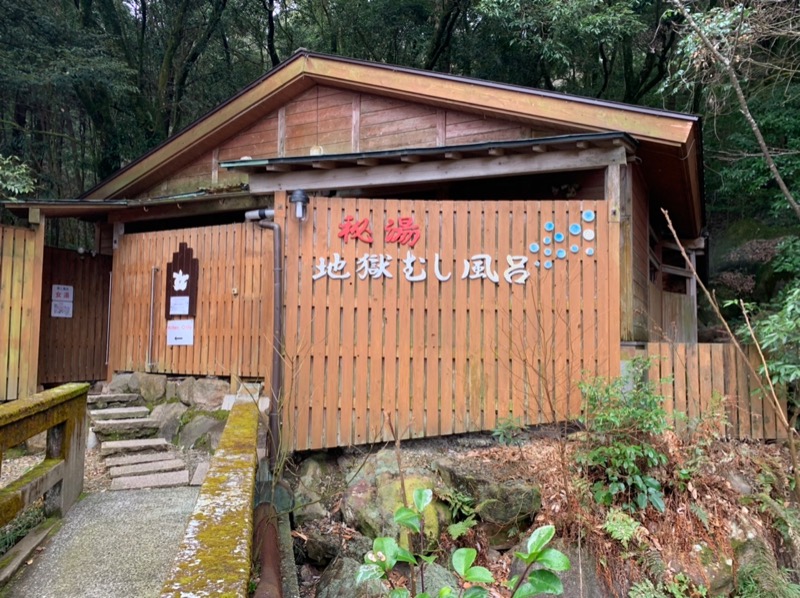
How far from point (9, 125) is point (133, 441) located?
1022cm

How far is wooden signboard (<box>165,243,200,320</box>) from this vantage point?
298 inches

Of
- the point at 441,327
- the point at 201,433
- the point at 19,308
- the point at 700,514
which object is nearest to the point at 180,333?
the point at 201,433

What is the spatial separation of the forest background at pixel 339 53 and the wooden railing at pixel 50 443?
863 cm

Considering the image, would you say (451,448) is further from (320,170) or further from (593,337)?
(320,170)

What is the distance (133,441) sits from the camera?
6.32 meters

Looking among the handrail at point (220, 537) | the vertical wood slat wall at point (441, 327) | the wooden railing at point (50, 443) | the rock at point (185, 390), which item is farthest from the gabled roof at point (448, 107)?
the wooden railing at point (50, 443)

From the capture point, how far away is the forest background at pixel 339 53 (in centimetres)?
1065

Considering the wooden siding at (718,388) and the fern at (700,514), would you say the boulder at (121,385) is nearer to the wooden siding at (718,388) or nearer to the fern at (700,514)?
the wooden siding at (718,388)

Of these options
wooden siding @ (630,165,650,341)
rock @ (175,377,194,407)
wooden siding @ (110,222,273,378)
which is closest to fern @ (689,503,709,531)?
wooden siding @ (630,165,650,341)

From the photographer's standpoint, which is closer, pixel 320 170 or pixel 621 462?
pixel 621 462

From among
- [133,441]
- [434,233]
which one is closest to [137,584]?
[133,441]

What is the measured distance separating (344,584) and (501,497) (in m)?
1.61

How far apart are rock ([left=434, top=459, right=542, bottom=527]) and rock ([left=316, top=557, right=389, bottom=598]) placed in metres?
1.14

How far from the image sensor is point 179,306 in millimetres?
7641
